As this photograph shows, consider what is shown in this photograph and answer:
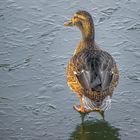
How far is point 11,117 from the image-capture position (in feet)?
23.4

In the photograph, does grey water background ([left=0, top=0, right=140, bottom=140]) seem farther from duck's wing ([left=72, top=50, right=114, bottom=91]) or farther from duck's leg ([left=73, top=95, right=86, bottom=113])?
duck's wing ([left=72, top=50, right=114, bottom=91])

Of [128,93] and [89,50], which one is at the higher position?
[89,50]

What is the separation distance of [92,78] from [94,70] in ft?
0.56

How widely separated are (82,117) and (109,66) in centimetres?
76

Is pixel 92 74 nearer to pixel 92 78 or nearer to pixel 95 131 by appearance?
pixel 92 78

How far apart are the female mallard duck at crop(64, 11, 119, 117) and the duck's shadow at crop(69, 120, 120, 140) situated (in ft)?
0.63

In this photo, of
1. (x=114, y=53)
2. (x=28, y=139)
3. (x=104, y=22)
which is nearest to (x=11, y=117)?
(x=28, y=139)

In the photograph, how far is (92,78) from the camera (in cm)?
691

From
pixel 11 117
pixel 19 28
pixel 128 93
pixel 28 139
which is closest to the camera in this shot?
pixel 28 139

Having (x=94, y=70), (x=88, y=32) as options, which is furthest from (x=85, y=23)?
(x=94, y=70)

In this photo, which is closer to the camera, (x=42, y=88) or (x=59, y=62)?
(x=42, y=88)

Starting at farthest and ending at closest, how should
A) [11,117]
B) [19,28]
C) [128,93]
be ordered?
[19,28]
[128,93]
[11,117]

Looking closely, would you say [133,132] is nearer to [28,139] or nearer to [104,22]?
[28,139]

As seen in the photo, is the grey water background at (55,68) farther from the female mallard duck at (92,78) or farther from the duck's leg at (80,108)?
the female mallard duck at (92,78)
